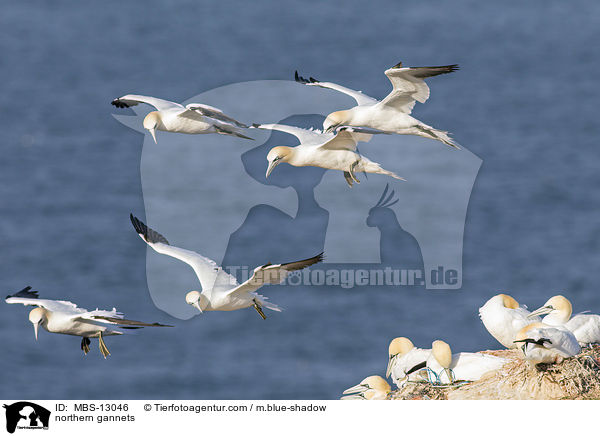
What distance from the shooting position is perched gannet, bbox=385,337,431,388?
2119 cm

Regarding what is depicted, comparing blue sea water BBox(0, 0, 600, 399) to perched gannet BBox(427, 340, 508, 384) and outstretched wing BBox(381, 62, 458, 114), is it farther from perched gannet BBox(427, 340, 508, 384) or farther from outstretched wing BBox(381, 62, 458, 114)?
outstretched wing BBox(381, 62, 458, 114)

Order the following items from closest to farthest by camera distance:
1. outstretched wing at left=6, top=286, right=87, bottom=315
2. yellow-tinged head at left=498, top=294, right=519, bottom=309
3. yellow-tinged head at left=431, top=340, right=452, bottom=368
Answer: outstretched wing at left=6, top=286, right=87, bottom=315 → yellow-tinged head at left=431, top=340, right=452, bottom=368 → yellow-tinged head at left=498, top=294, right=519, bottom=309

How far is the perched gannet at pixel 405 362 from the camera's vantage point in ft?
69.5

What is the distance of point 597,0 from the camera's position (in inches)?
3696

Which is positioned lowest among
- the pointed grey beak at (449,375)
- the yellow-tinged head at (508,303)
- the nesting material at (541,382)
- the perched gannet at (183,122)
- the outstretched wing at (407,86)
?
the nesting material at (541,382)

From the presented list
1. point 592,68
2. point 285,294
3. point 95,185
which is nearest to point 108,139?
point 95,185

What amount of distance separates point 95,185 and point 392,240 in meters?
19.0

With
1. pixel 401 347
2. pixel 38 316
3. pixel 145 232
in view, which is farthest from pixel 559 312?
pixel 38 316

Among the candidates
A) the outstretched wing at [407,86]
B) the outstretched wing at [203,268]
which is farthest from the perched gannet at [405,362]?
the outstretched wing at [407,86]

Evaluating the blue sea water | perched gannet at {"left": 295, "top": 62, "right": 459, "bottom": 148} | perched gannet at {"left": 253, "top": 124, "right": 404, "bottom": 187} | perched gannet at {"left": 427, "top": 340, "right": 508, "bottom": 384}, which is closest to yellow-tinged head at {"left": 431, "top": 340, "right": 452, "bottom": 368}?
perched gannet at {"left": 427, "top": 340, "right": 508, "bottom": 384}

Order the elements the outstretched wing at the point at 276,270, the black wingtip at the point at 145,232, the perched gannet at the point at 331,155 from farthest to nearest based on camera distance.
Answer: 1. the black wingtip at the point at 145,232
2. the perched gannet at the point at 331,155
3. the outstretched wing at the point at 276,270
